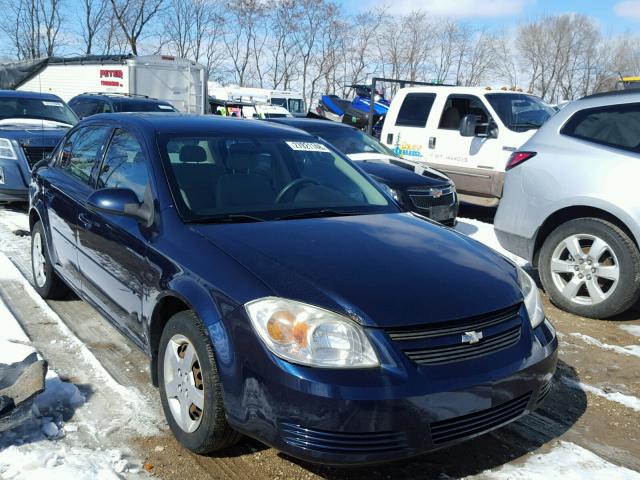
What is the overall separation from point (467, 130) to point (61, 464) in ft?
25.4

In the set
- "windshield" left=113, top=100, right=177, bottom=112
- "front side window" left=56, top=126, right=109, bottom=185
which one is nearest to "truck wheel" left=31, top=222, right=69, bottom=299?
"front side window" left=56, top=126, right=109, bottom=185

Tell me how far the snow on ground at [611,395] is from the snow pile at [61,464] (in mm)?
2652

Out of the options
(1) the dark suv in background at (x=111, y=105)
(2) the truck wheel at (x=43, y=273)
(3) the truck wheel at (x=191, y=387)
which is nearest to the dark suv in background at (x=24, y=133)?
(1) the dark suv in background at (x=111, y=105)

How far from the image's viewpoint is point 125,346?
430cm

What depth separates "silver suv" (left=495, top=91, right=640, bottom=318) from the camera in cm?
490

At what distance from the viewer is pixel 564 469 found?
2.95 meters

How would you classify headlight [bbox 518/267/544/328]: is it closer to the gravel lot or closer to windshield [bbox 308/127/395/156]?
the gravel lot

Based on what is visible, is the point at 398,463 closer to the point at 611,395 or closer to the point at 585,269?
the point at 611,395

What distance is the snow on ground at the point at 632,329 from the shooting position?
192 inches

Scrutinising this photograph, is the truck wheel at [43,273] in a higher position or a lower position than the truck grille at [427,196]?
lower

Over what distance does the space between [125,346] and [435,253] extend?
2.34 metres

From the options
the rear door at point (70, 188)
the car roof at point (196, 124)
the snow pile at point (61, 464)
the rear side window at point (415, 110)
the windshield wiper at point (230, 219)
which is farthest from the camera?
the rear side window at point (415, 110)

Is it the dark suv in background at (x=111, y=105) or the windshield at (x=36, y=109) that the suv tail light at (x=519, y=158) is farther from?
the dark suv in background at (x=111, y=105)

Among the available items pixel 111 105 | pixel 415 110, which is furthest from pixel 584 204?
pixel 111 105
